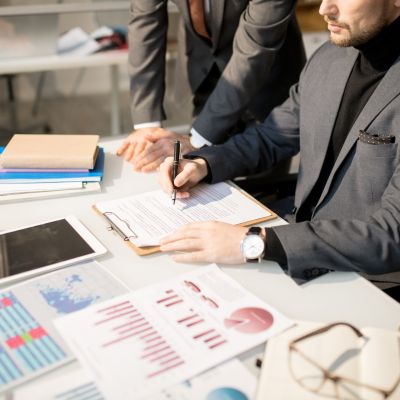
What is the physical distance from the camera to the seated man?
3.51 feet

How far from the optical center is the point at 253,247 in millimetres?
1063

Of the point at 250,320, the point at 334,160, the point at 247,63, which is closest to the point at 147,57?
the point at 247,63

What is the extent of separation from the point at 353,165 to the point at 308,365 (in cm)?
63

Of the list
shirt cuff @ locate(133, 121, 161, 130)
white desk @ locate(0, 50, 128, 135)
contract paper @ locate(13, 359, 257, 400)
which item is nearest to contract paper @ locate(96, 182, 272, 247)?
→ contract paper @ locate(13, 359, 257, 400)

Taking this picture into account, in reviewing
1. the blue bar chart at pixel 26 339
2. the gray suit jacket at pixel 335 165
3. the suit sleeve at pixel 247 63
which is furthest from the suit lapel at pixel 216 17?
the blue bar chart at pixel 26 339

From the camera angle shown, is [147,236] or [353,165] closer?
[147,236]

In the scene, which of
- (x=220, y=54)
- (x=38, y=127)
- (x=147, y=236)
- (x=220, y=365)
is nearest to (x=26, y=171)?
(x=147, y=236)

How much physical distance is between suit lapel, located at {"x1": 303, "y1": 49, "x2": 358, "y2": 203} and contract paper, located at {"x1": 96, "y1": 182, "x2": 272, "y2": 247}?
236mm

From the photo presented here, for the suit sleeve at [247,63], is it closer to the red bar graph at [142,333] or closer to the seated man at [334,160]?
the seated man at [334,160]

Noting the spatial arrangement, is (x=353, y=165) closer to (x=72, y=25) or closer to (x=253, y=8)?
(x=253, y=8)

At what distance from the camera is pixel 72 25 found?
9.82 ft

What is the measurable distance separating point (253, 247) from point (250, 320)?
0.63 ft

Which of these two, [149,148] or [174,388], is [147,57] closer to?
[149,148]

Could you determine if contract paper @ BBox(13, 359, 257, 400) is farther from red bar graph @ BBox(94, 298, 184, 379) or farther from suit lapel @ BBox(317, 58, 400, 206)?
suit lapel @ BBox(317, 58, 400, 206)
